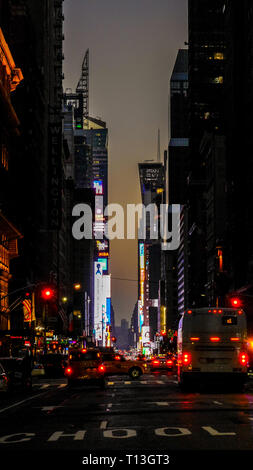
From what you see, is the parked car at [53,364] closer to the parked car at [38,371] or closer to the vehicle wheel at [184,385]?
the parked car at [38,371]

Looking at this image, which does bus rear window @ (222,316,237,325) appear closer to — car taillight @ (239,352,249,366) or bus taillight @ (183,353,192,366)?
car taillight @ (239,352,249,366)

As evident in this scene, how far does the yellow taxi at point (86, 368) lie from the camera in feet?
139

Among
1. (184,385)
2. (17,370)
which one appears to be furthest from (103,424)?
(17,370)

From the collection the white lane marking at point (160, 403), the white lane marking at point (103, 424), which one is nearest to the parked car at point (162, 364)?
the white lane marking at point (160, 403)

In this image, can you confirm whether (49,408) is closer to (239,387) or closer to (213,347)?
(213,347)

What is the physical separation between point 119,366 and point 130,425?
124ft

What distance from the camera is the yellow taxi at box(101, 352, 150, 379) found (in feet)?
187

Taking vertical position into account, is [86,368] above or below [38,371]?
above

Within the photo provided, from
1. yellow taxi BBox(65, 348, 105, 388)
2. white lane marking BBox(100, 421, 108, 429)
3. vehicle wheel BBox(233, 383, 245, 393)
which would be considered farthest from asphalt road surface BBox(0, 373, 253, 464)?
yellow taxi BBox(65, 348, 105, 388)

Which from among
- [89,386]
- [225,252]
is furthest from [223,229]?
[89,386]

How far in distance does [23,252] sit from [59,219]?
24.3 meters

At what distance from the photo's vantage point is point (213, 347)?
117ft

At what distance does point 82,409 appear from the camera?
2686cm

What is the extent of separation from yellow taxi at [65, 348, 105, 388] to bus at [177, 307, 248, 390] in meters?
7.44
